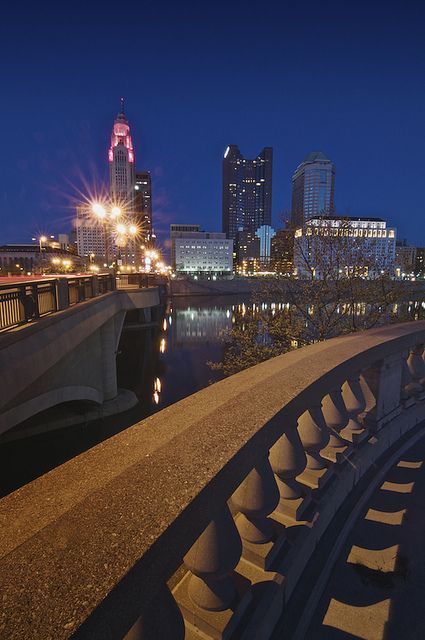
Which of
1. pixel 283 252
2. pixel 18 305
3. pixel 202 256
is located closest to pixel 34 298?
pixel 18 305

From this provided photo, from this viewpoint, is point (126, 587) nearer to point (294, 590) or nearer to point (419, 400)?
point (294, 590)

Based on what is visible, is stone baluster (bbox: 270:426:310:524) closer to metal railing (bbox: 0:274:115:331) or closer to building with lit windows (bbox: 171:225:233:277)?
metal railing (bbox: 0:274:115:331)

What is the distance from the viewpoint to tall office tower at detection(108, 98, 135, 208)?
173625 mm

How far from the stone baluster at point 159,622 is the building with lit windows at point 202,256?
16203 centimetres

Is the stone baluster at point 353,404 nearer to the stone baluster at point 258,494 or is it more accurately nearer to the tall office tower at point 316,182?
the stone baluster at point 258,494

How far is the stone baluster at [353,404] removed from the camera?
364cm

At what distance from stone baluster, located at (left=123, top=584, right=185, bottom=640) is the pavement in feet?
4.15

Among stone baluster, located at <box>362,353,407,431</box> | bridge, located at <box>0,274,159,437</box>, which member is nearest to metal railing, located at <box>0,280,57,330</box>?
bridge, located at <box>0,274,159,437</box>

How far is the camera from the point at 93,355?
17.6m

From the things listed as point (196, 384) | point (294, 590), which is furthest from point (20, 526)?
point (196, 384)

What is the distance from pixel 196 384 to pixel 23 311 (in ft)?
61.4

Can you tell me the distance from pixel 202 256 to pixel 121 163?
60359mm

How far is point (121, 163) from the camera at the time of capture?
174 meters

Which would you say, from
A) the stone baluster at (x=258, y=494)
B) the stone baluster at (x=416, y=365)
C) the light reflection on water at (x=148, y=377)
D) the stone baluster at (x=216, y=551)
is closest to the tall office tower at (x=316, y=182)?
the light reflection on water at (x=148, y=377)
